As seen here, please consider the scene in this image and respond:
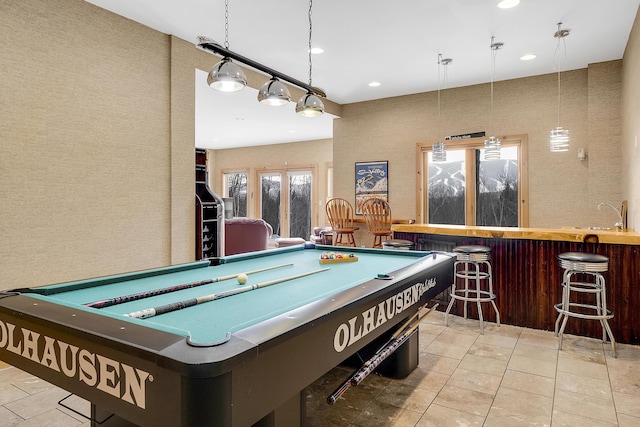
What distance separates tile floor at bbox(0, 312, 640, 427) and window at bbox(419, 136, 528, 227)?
9.76 feet

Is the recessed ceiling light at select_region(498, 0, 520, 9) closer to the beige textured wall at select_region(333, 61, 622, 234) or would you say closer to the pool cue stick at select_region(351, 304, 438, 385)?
the beige textured wall at select_region(333, 61, 622, 234)

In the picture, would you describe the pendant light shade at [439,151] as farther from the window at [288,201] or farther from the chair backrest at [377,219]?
the window at [288,201]

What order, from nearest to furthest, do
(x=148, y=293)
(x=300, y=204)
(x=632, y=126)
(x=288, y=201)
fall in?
(x=148, y=293)
(x=632, y=126)
(x=300, y=204)
(x=288, y=201)

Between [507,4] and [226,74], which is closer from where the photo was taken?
[226,74]

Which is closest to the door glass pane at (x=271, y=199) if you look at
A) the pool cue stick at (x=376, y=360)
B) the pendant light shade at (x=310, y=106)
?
the pendant light shade at (x=310, y=106)

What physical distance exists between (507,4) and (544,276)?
99.2 inches

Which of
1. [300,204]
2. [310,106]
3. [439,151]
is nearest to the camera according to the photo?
[310,106]

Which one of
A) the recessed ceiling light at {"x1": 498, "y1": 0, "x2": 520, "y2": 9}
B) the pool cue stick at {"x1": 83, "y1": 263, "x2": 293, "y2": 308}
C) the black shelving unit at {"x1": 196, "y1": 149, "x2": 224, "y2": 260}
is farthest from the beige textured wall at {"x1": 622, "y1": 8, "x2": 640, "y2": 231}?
the black shelving unit at {"x1": 196, "y1": 149, "x2": 224, "y2": 260}

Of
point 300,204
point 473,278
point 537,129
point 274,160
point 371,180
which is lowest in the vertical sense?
point 473,278

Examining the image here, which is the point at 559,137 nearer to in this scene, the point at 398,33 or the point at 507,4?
the point at 507,4

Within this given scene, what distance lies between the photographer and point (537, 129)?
18.2 ft

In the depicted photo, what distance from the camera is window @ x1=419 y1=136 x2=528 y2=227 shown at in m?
5.82

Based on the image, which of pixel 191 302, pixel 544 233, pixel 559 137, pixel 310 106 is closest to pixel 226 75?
pixel 310 106

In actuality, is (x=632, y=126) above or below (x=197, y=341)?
above
